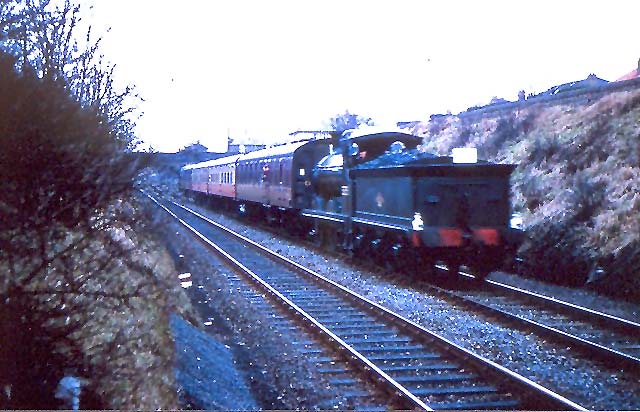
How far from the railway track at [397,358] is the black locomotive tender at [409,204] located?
1.62 m

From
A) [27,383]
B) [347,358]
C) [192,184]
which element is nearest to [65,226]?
[27,383]

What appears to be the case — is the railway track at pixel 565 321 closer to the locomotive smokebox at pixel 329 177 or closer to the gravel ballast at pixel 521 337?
the gravel ballast at pixel 521 337

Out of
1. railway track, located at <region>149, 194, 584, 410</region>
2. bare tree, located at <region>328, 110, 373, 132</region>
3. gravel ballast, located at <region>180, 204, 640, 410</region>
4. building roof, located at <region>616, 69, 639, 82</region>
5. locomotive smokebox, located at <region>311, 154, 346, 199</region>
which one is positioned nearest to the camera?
railway track, located at <region>149, 194, 584, 410</region>

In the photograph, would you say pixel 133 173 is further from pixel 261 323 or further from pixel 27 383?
pixel 261 323

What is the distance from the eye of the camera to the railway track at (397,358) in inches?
249

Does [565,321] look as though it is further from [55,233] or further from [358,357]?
[55,233]

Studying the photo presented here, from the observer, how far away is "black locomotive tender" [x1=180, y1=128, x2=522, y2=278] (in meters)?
12.5

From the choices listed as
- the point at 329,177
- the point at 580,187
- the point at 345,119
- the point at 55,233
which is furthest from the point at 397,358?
the point at 345,119

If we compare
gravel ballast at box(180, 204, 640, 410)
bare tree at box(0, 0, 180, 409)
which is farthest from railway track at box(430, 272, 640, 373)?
bare tree at box(0, 0, 180, 409)

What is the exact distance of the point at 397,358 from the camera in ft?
25.7

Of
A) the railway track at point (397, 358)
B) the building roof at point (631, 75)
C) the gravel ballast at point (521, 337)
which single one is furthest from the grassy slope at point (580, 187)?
the railway track at point (397, 358)

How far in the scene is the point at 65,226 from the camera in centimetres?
493

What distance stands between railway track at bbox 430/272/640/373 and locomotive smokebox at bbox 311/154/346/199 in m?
5.43

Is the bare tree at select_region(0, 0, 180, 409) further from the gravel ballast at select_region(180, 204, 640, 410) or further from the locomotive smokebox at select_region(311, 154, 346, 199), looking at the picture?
the locomotive smokebox at select_region(311, 154, 346, 199)
